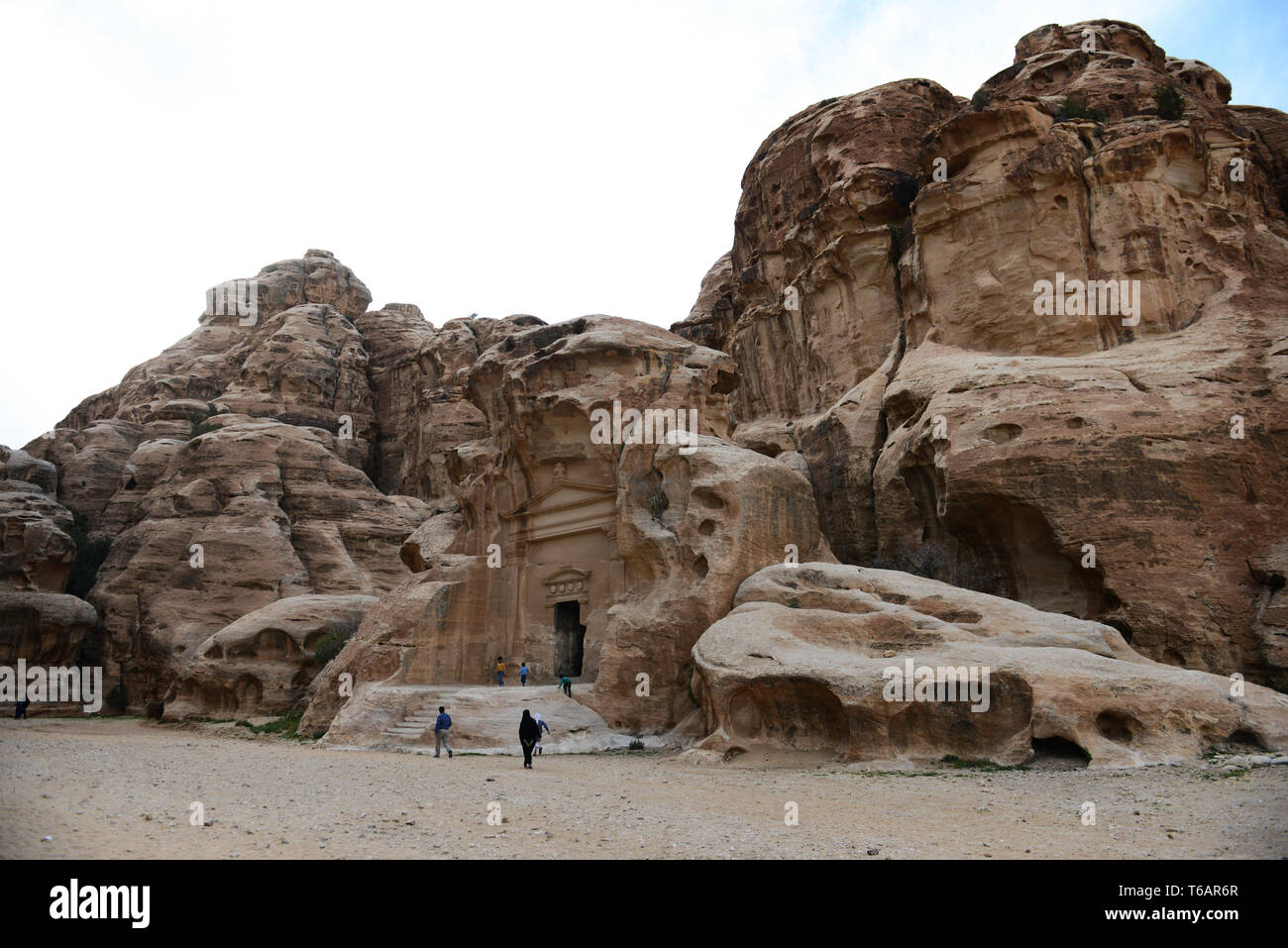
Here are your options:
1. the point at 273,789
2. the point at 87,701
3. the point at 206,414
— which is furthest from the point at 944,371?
the point at 206,414

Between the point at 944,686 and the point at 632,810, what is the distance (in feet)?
18.8

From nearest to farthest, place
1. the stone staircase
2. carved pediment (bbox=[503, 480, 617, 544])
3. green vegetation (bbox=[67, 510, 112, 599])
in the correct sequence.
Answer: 1. the stone staircase
2. carved pediment (bbox=[503, 480, 617, 544])
3. green vegetation (bbox=[67, 510, 112, 599])

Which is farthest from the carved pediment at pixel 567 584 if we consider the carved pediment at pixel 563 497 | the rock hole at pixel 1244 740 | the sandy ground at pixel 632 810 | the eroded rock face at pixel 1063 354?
the rock hole at pixel 1244 740

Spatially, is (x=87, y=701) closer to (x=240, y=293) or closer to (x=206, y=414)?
(x=206, y=414)

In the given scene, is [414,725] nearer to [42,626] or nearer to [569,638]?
[569,638]

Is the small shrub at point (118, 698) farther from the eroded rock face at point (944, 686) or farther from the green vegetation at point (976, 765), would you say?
the green vegetation at point (976, 765)

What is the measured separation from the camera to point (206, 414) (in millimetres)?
47312

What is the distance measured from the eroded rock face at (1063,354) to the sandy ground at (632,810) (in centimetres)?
845

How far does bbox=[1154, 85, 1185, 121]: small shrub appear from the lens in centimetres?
2633

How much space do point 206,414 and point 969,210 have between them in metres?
41.5

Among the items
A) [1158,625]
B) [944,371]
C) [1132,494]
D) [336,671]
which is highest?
[944,371]

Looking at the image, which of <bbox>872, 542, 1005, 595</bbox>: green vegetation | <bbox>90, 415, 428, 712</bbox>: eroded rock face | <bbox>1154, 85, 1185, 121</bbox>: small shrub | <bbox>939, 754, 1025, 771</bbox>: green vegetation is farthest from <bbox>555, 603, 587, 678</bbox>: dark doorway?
<bbox>1154, 85, 1185, 121</bbox>: small shrub

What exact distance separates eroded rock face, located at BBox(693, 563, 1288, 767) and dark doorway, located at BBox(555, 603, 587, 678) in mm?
8309

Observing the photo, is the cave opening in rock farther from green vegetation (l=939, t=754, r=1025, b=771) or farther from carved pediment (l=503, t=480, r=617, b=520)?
carved pediment (l=503, t=480, r=617, b=520)
